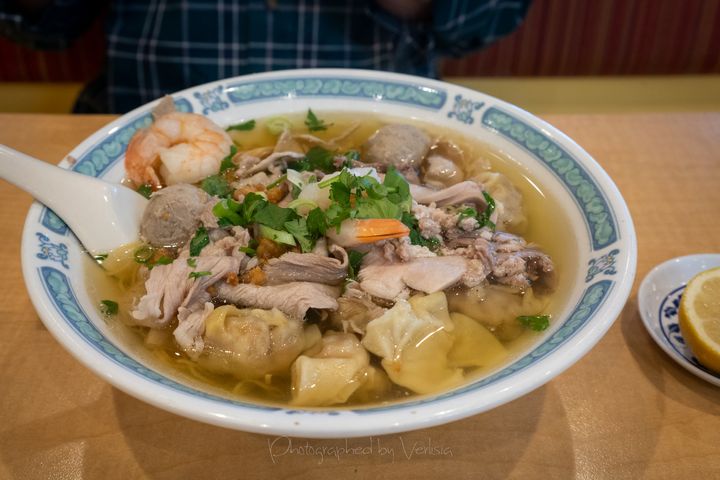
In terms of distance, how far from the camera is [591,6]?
10.3ft

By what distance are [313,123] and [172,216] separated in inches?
26.7

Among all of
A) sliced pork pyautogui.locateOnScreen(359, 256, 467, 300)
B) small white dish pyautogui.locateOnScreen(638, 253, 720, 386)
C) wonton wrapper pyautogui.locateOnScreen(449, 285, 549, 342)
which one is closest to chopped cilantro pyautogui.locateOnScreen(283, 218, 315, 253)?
sliced pork pyautogui.locateOnScreen(359, 256, 467, 300)

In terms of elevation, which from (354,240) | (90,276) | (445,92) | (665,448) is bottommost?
(665,448)

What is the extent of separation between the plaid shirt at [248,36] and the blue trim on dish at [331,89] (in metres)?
0.64

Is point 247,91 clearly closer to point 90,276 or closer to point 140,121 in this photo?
point 140,121

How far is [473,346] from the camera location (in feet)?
4.23

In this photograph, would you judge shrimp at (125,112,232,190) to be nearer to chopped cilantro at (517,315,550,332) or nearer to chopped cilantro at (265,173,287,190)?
chopped cilantro at (265,173,287,190)

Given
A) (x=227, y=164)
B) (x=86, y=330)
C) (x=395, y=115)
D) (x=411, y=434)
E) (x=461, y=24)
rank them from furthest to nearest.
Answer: (x=461, y=24), (x=395, y=115), (x=227, y=164), (x=411, y=434), (x=86, y=330)

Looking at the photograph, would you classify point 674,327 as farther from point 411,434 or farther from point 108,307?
point 108,307

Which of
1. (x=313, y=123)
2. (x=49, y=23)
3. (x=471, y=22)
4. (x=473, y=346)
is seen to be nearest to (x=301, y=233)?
(x=473, y=346)

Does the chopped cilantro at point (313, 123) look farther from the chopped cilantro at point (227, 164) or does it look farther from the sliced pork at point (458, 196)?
the sliced pork at point (458, 196)

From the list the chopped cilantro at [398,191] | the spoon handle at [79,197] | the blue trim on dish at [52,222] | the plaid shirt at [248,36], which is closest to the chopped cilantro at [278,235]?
the chopped cilantro at [398,191]

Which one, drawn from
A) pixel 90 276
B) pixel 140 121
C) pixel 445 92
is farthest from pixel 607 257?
pixel 140 121

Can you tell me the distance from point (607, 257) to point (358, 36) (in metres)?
1.72
